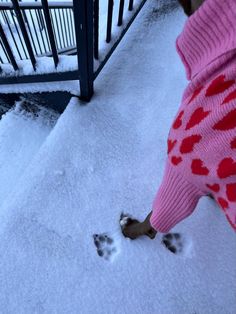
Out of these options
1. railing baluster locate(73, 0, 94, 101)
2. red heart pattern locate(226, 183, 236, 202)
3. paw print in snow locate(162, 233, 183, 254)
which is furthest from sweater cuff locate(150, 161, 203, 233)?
railing baluster locate(73, 0, 94, 101)

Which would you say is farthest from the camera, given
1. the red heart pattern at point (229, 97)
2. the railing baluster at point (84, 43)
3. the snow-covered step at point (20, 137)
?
the snow-covered step at point (20, 137)

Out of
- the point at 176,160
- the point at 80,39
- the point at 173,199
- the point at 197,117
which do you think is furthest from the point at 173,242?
the point at 80,39

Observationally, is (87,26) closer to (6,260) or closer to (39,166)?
(39,166)

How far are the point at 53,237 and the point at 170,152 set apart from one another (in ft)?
1.91

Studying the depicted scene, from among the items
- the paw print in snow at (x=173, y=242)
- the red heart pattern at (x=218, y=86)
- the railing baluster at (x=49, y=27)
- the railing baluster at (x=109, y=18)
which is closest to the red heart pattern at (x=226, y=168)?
the red heart pattern at (x=218, y=86)

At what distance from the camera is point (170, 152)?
65 centimetres

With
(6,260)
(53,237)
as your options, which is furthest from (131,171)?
(6,260)

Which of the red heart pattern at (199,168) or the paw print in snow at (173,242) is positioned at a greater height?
the red heart pattern at (199,168)

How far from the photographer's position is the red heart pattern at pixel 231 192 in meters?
0.54

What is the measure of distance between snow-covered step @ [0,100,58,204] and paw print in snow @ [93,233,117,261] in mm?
481

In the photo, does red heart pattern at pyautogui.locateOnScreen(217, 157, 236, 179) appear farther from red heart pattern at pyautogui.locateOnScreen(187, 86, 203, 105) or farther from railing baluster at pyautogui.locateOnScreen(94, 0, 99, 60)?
railing baluster at pyautogui.locateOnScreen(94, 0, 99, 60)

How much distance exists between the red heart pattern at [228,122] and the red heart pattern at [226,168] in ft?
0.16

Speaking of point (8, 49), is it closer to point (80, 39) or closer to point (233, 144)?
point (80, 39)

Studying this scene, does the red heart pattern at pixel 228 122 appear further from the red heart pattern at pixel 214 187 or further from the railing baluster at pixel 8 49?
the railing baluster at pixel 8 49
